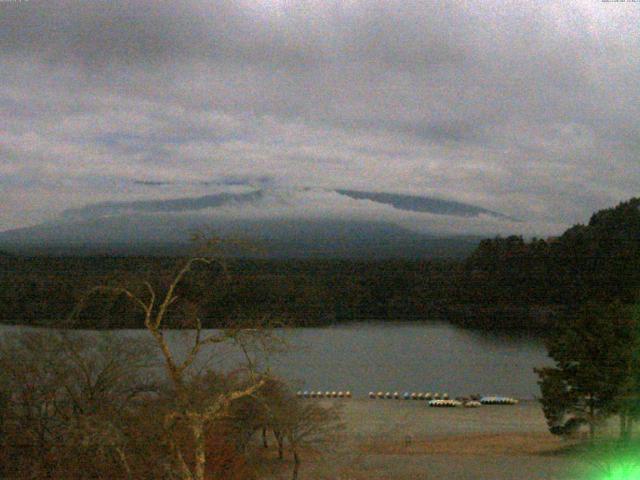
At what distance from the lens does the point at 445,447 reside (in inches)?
651

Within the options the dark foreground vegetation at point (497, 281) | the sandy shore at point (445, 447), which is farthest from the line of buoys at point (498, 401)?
the dark foreground vegetation at point (497, 281)

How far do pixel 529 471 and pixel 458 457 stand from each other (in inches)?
80.0

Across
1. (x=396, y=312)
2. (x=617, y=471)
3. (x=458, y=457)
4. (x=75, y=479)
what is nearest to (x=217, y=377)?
(x=75, y=479)

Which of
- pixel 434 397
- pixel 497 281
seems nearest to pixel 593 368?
pixel 434 397

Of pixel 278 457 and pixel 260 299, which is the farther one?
pixel 260 299

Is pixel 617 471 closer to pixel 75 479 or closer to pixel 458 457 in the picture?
pixel 458 457

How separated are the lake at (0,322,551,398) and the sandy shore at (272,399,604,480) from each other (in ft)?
16.2

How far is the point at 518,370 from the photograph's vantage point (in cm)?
→ 3372

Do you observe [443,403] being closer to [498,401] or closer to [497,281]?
[498,401]

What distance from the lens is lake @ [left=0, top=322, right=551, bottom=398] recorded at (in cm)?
2989

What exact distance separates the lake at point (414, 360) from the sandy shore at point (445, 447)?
4.95 m

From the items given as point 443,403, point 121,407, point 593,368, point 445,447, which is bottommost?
point 443,403

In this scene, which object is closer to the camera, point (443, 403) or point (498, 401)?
point (443, 403)

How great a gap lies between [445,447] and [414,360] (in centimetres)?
1922
